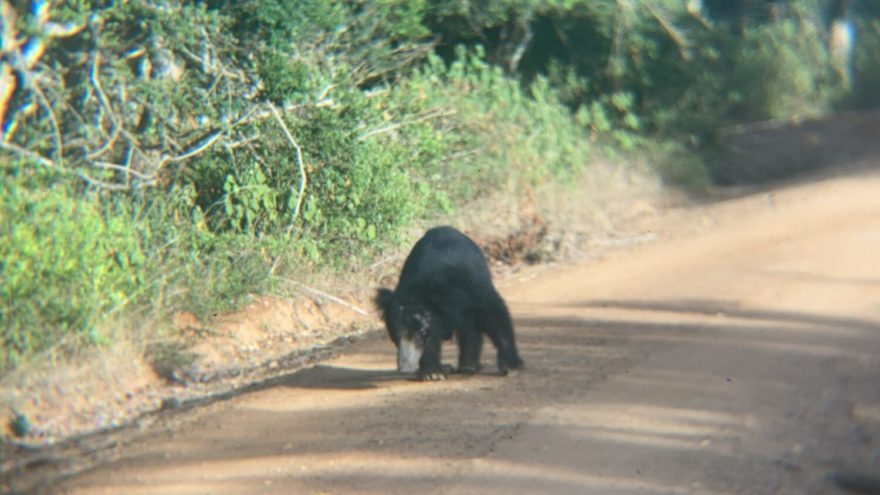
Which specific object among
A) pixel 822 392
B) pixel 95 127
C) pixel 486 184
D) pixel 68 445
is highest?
pixel 95 127

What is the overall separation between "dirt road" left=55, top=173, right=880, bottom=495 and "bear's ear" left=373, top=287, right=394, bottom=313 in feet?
2.02

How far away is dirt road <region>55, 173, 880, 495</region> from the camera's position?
21.9ft

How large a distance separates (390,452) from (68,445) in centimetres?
249

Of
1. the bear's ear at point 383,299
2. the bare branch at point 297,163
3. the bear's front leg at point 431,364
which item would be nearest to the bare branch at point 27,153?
the bare branch at point 297,163

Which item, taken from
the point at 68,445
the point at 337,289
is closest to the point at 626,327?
the point at 337,289

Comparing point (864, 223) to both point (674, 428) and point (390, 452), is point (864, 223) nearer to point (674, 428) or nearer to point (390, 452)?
point (674, 428)

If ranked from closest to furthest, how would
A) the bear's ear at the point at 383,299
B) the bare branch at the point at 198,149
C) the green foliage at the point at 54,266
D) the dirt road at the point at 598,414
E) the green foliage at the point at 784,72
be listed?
1. the dirt road at the point at 598,414
2. the green foliage at the point at 54,266
3. the bear's ear at the point at 383,299
4. the bare branch at the point at 198,149
5. the green foliage at the point at 784,72

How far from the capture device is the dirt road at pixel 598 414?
6680 mm

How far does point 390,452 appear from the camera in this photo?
7.12 metres

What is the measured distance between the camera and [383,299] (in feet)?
29.8

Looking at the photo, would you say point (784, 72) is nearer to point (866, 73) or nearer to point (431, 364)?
point (866, 73)

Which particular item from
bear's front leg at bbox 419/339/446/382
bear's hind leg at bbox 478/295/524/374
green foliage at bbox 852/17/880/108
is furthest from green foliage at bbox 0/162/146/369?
green foliage at bbox 852/17/880/108

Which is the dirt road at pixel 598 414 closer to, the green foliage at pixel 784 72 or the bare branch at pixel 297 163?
the bare branch at pixel 297 163

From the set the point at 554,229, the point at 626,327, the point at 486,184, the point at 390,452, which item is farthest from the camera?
the point at 554,229
